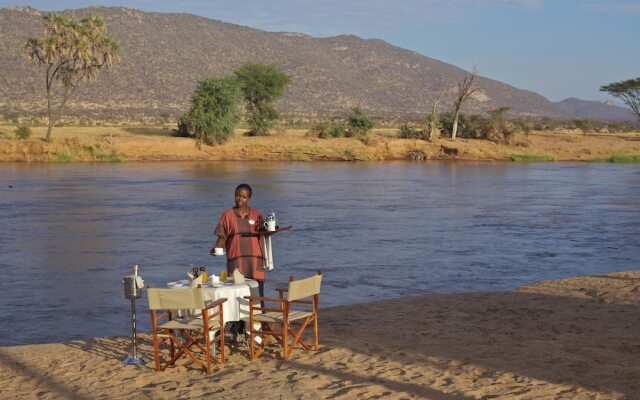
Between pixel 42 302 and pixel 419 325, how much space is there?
5.95 meters

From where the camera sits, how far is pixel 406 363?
30.0ft

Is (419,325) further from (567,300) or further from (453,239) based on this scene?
(453,239)

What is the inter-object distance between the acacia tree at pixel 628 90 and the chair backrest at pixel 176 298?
73800 millimetres

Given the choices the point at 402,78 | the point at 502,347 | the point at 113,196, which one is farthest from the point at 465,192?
the point at 402,78

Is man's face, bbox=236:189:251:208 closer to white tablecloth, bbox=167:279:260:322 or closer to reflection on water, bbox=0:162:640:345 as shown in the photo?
white tablecloth, bbox=167:279:260:322

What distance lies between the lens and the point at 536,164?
55656mm

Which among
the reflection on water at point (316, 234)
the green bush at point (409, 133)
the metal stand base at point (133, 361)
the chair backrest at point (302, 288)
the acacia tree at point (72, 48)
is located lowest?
the reflection on water at point (316, 234)

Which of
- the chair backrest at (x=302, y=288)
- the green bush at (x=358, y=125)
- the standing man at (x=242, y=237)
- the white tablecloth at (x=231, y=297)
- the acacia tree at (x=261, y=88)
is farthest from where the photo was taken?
the acacia tree at (x=261, y=88)

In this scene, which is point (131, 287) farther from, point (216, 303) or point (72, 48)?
Answer: point (72, 48)

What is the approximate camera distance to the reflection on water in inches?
585

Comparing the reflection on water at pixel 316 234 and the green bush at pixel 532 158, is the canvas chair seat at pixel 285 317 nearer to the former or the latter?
the reflection on water at pixel 316 234

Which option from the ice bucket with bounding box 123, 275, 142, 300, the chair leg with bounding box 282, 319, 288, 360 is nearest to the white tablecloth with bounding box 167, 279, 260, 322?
the ice bucket with bounding box 123, 275, 142, 300

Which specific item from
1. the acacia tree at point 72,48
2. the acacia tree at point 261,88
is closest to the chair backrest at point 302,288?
the acacia tree at point 72,48

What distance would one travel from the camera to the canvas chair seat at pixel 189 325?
8758 mm
